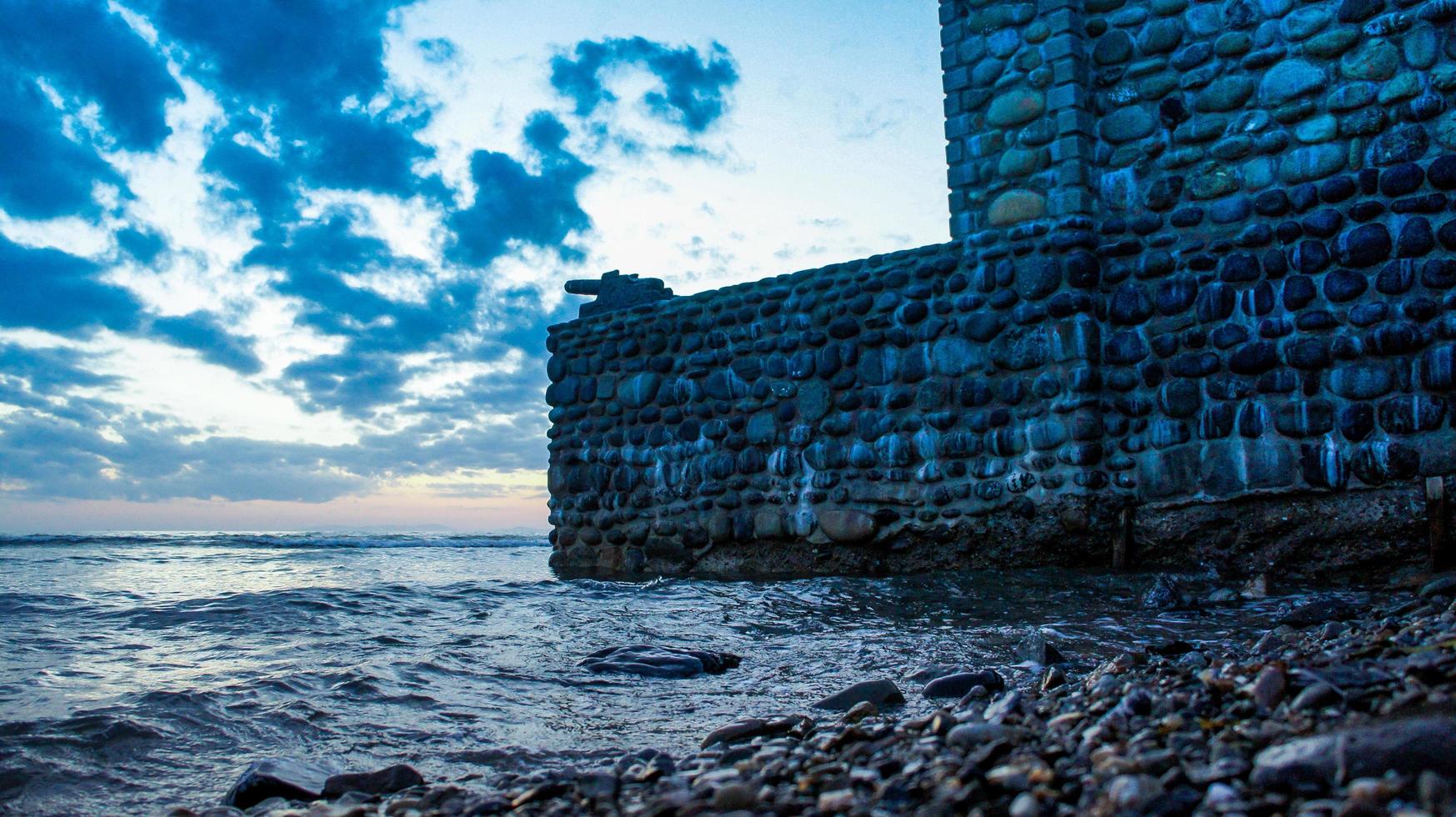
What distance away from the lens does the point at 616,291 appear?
316 inches

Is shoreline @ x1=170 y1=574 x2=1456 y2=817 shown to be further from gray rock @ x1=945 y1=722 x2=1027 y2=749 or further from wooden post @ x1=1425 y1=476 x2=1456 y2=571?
wooden post @ x1=1425 y1=476 x2=1456 y2=571

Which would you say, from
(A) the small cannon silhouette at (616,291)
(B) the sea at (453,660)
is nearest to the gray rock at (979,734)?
(B) the sea at (453,660)

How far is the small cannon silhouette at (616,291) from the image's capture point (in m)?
7.87

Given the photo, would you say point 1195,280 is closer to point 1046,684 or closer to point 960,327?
point 960,327

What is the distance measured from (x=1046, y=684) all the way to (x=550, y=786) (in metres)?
1.44

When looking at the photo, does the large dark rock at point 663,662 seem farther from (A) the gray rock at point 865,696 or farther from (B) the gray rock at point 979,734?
(B) the gray rock at point 979,734

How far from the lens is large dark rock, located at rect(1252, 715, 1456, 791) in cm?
121

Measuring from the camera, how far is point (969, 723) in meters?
1.88

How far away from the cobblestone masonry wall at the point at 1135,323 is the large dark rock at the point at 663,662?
8.36 feet

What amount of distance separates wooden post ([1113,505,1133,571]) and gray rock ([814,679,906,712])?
2.81m

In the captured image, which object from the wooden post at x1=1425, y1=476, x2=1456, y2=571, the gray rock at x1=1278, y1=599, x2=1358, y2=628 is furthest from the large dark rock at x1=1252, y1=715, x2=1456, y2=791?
the wooden post at x1=1425, y1=476, x2=1456, y2=571

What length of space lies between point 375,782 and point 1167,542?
166 inches

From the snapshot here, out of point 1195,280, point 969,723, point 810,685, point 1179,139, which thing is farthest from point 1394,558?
point 969,723

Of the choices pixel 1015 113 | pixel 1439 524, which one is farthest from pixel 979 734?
pixel 1015 113
